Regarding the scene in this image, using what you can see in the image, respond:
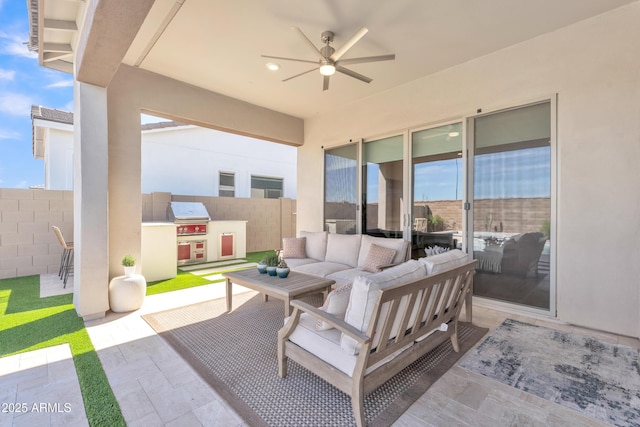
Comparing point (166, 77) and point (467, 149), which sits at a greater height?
point (166, 77)

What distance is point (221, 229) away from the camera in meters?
7.14

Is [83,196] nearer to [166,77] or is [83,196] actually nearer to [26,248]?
[166,77]

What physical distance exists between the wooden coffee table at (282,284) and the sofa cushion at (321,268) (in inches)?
15.4

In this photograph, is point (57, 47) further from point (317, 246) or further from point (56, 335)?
point (317, 246)

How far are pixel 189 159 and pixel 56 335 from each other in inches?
263

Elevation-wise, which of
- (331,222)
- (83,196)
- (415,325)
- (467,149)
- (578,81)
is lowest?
(415,325)

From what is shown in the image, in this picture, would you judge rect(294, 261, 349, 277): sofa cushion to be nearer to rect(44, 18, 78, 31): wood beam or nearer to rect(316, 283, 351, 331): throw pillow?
rect(316, 283, 351, 331): throw pillow

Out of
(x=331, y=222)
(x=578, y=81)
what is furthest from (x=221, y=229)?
(x=578, y=81)

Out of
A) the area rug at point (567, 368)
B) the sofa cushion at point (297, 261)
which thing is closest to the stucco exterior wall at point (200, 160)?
the sofa cushion at point (297, 261)

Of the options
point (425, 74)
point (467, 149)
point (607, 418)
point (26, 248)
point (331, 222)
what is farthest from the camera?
point (331, 222)

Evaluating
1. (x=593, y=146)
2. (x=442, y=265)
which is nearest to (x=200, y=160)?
(x=442, y=265)

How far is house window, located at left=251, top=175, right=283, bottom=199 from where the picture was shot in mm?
10170

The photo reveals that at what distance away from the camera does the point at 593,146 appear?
302 centimetres

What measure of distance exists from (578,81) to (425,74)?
1.83m
